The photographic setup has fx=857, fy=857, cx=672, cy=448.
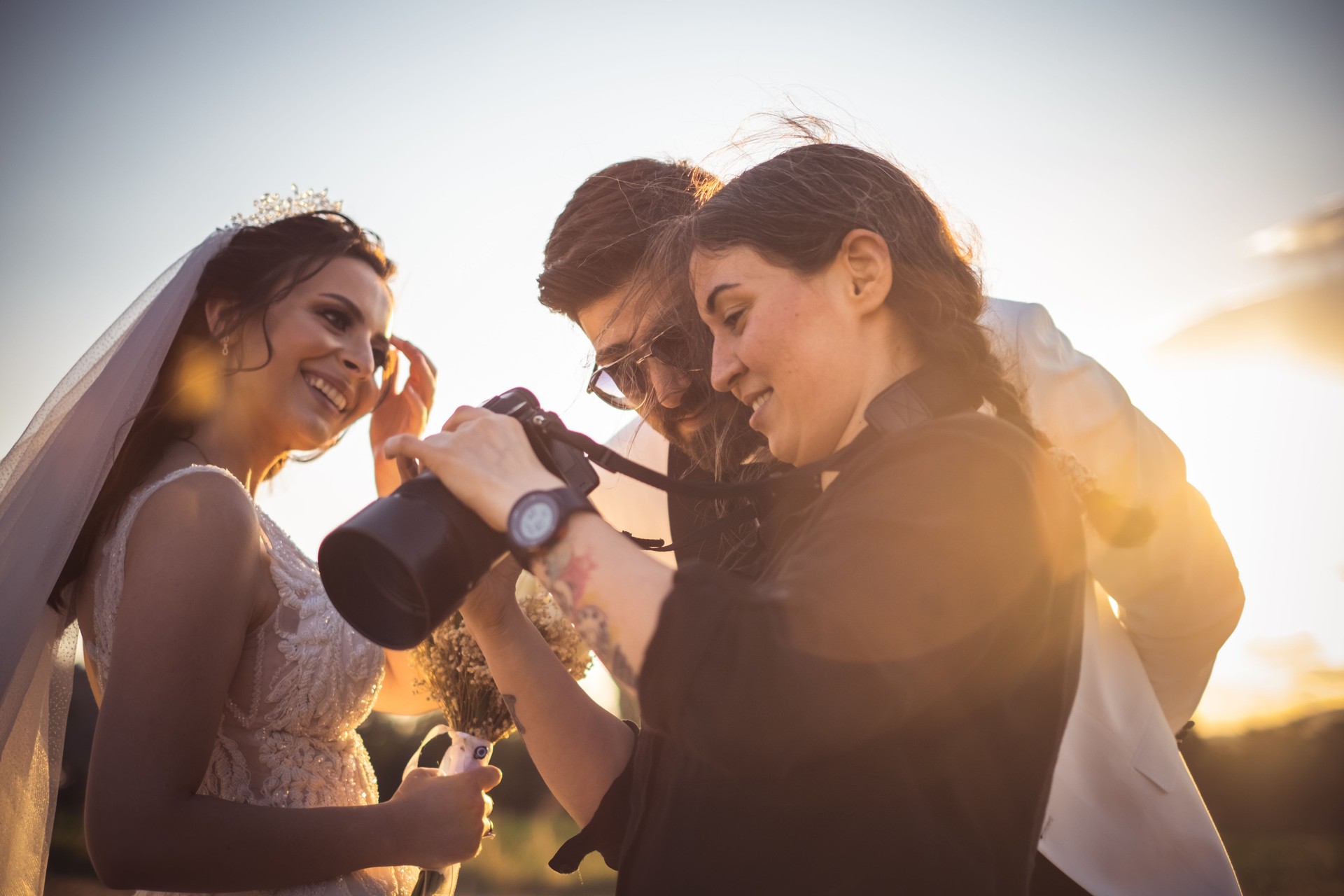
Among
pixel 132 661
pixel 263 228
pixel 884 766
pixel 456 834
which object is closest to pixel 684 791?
→ pixel 884 766

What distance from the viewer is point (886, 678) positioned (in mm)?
826

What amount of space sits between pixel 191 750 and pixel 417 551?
78cm

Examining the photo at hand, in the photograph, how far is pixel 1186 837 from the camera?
171 centimetres

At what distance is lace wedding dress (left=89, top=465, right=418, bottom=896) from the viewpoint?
169 centimetres

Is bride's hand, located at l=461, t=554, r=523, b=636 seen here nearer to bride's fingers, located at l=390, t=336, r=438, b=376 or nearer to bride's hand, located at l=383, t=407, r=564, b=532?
bride's hand, located at l=383, t=407, r=564, b=532

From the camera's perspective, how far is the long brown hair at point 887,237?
1.25m

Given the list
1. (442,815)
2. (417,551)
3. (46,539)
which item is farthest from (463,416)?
(46,539)

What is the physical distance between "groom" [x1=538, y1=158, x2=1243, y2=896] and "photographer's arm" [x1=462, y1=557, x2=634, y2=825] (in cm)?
11

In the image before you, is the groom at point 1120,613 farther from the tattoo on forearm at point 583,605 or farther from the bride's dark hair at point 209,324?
the bride's dark hair at point 209,324

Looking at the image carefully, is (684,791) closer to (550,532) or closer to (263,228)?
(550,532)

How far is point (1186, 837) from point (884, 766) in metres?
1.14

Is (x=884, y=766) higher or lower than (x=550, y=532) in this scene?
lower

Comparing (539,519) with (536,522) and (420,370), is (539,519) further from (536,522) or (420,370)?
(420,370)

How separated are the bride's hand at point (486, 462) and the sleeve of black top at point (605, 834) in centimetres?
70
